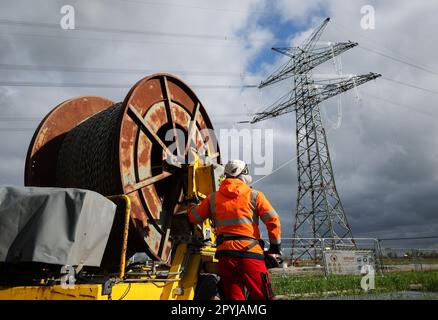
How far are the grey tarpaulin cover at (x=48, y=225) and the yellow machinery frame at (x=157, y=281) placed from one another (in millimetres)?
278

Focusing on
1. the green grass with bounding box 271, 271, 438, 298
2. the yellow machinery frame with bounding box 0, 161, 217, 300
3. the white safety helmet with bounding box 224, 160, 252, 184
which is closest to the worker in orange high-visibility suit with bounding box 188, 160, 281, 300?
the white safety helmet with bounding box 224, 160, 252, 184

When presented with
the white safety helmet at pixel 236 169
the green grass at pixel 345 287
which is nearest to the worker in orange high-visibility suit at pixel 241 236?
the white safety helmet at pixel 236 169

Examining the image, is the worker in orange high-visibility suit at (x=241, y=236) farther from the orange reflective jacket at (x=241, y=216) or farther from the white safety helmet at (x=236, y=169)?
the white safety helmet at (x=236, y=169)

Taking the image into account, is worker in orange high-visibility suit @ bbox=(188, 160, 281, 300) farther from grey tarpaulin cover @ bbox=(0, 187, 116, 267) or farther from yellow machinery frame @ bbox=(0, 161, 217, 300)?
grey tarpaulin cover @ bbox=(0, 187, 116, 267)

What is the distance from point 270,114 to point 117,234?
25016 millimetres

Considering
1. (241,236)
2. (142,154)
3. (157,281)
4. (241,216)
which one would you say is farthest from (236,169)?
(142,154)

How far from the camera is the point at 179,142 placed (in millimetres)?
6828

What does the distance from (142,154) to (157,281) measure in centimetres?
204

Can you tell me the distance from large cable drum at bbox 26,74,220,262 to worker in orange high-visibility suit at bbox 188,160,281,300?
1470 mm

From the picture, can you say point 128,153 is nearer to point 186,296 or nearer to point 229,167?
point 229,167

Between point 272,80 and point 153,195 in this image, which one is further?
point 272,80

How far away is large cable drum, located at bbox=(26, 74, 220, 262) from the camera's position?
5.49 metres

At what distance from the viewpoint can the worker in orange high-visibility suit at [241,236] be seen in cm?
401
